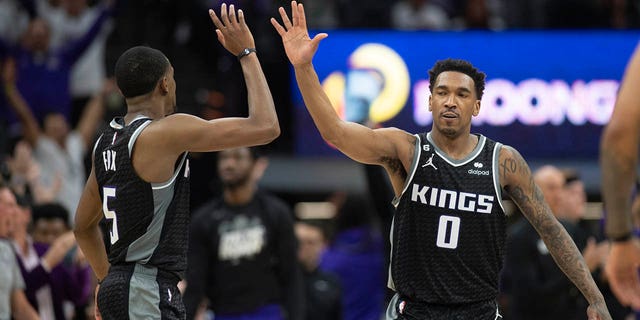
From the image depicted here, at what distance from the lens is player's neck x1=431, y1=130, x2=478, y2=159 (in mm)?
6602

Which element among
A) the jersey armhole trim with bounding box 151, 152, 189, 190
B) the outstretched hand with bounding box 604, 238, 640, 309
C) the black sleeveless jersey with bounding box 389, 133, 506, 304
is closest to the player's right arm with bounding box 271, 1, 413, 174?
the black sleeveless jersey with bounding box 389, 133, 506, 304

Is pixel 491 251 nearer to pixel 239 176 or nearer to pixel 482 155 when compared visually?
pixel 482 155

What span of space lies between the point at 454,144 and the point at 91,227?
2.08 metres

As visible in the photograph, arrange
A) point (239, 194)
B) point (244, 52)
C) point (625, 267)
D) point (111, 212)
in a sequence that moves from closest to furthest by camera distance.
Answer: point (625, 267) → point (111, 212) → point (244, 52) → point (239, 194)

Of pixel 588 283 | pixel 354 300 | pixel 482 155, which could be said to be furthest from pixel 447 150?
pixel 354 300

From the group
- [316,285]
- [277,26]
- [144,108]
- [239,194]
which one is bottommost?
[316,285]

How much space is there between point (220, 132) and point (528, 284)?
5.16 meters

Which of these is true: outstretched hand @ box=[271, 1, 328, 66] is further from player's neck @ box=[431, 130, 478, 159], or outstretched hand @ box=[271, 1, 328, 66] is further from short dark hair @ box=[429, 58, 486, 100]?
player's neck @ box=[431, 130, 478, 159]

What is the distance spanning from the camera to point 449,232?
6.41 m

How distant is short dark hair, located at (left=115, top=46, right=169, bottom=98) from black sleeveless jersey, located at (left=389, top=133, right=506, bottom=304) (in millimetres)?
1520

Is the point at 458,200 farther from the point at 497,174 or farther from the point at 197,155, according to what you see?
the point at 197,155

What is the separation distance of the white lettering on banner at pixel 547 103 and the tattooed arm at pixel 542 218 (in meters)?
9.24

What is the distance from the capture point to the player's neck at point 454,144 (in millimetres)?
6602

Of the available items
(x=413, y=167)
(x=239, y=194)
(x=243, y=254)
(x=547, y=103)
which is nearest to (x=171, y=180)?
(x=413, y=167)
